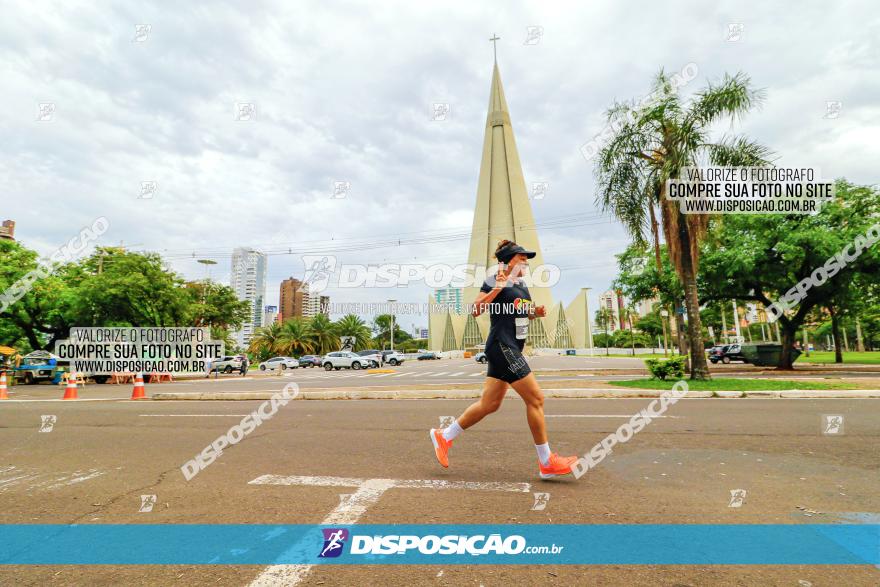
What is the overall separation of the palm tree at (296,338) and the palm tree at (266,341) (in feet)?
3.29

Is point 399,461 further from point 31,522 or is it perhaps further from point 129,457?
point 129,457

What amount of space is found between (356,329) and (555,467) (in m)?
60.0

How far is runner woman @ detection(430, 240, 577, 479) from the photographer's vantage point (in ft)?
12.3

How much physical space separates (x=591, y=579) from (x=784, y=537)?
1.36 m

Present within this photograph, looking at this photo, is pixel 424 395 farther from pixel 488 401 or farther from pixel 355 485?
pixel 355 485

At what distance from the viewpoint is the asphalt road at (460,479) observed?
2227mm

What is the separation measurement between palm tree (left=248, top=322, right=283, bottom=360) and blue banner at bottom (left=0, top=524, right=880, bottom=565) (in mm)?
54658

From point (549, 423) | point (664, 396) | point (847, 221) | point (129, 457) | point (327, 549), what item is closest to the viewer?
point (327, 549)

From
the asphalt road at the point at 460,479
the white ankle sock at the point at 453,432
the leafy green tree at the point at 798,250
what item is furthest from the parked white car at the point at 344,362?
the white ankle sock at the point at 453,432

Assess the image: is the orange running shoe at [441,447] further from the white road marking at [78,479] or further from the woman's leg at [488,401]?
the white road marking at [78,479]

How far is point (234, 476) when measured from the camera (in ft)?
13.2

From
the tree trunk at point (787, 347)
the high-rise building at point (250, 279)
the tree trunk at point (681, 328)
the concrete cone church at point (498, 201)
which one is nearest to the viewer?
the tree trunk at point (681, 328)

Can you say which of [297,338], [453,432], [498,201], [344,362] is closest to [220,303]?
[297,338]

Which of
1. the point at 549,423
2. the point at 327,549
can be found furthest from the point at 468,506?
the point at 549,423
